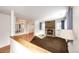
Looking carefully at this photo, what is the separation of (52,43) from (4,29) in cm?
79

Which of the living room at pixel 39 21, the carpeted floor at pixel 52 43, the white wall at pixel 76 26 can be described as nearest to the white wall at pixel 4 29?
the living room at pixel 39 21

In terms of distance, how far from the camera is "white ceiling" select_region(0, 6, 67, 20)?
1.40 metres

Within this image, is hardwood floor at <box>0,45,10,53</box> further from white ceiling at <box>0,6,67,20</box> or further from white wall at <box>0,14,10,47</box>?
white ceiling at <box>0,6,67,20</box>

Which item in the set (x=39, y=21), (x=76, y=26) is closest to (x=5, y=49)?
(x=39, y=21)

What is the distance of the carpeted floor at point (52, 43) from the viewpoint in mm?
1345

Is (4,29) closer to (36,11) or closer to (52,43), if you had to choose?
(36,11)

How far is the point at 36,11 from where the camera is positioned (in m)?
1.48

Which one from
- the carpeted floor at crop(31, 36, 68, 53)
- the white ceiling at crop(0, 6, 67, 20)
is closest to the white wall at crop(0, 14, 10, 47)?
the white ceiling at crop(0, 6, 67, 20)

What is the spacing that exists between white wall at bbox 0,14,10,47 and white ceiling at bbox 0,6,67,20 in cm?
10
